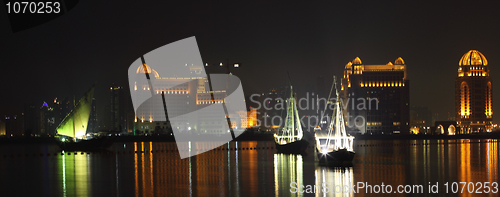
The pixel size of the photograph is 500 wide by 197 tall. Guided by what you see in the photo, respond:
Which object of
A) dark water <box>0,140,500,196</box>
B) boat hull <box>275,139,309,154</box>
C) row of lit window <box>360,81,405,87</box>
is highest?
row of lit window <box>360,81,405,87</box>

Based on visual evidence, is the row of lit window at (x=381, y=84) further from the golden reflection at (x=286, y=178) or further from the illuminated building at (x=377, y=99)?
the golden reflection at (x=286, y=178)

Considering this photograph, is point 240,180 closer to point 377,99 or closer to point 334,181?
point 334,181

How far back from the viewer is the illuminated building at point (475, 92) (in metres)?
179

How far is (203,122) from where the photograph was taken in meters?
196

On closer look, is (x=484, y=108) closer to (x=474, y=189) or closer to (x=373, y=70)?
(x=373, y=70)

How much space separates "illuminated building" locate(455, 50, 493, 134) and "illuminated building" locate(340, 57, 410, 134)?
2013cm

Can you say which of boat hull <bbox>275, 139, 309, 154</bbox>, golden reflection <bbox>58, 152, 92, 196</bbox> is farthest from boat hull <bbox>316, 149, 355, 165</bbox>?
boat hull <bbox>275, 139, 309, 154</bbox>

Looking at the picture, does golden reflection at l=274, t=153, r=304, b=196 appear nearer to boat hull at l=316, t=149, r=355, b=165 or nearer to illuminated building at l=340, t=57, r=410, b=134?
boat hull at l=316, t=149, r=355, b=165

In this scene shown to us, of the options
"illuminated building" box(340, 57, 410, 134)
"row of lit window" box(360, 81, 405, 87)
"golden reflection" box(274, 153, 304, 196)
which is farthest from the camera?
"row of lit window" box(360, 81, 405, 87)

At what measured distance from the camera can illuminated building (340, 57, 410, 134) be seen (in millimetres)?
172488

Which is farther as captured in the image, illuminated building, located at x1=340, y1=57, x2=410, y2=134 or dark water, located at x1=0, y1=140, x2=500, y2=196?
illuminated building, located at x1=340, y1=57, x2=410, y2=134

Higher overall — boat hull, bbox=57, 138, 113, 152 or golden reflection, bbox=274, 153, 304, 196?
golden reflection, bbox=274, 153, 304, 196

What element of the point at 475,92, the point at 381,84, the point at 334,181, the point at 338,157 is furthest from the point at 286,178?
the point at 475,92

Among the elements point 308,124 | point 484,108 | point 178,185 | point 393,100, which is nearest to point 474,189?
point 178,185
